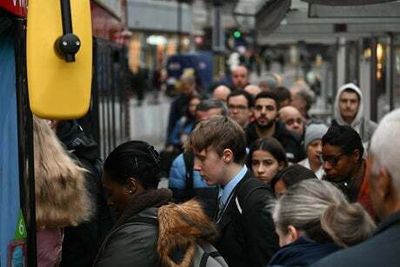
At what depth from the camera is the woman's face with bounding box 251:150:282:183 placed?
7.25 metres

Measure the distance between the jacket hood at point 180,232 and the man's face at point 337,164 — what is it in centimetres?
191

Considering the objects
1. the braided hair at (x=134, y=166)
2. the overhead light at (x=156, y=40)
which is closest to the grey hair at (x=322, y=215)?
the braided hair at (x=134, y=166)

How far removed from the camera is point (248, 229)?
530 centimetres

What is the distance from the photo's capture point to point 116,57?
12.1 metres

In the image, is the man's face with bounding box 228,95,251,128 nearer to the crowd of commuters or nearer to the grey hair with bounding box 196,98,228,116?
the grey hair with bounding box 196,98,228,116

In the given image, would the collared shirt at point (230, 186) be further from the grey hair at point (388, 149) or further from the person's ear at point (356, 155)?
the grey hair at point (388, 149)

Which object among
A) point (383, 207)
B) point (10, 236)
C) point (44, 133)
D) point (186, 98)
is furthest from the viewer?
point (186, 98)

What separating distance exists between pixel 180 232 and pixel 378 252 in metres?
1.35

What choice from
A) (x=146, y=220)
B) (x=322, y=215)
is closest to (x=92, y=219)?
(x=146, y=220)

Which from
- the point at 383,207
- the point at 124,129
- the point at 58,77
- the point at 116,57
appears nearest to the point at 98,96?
the point at 116,57

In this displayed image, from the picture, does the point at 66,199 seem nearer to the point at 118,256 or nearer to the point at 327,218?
the point at 118,256

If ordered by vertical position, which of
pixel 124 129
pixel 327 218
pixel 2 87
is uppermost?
pixel 2 87

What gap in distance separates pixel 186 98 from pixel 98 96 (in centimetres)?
683

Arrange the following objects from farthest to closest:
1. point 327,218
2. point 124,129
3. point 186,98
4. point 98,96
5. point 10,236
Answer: point 186,98 → point 124,129 → point 98,96 → point 10,236 → point 327,218
